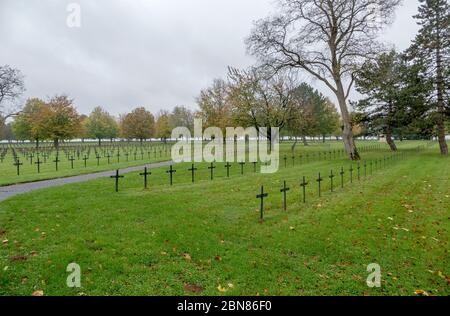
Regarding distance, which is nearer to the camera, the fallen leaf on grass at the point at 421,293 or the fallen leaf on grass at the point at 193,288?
the fallen leaf on grass at the point at 193,288

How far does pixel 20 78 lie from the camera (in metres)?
37.9

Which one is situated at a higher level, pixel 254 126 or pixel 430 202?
pixel 254 126

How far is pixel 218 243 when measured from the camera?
620cm

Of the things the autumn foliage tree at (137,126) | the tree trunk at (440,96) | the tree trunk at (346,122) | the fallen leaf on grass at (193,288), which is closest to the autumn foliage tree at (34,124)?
the autumn foliage tree at (137,126)

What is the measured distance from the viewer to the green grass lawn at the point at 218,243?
4.55 m

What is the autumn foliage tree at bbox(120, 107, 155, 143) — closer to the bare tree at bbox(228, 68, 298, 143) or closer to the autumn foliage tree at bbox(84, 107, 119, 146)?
the autumn foliage tree at bbox(84, 107, 119, 146)

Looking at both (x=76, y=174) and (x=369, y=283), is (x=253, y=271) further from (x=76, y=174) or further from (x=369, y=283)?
(x=76, y=174)

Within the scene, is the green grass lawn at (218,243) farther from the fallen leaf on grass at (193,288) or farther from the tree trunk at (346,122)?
the tree trunk at (346,122)

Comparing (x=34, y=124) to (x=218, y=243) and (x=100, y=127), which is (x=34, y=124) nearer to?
(x=100, y=127)

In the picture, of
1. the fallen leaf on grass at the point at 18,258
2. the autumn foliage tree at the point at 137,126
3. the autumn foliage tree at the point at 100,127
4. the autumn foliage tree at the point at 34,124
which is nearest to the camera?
the fallen leaf on grass at the point at 18,258

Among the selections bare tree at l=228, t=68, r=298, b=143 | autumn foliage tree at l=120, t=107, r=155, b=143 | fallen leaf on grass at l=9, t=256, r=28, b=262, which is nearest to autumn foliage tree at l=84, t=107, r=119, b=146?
autumn foliage tree at l=120, t=107, r=155, b=143

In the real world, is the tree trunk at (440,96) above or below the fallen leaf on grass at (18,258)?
above
